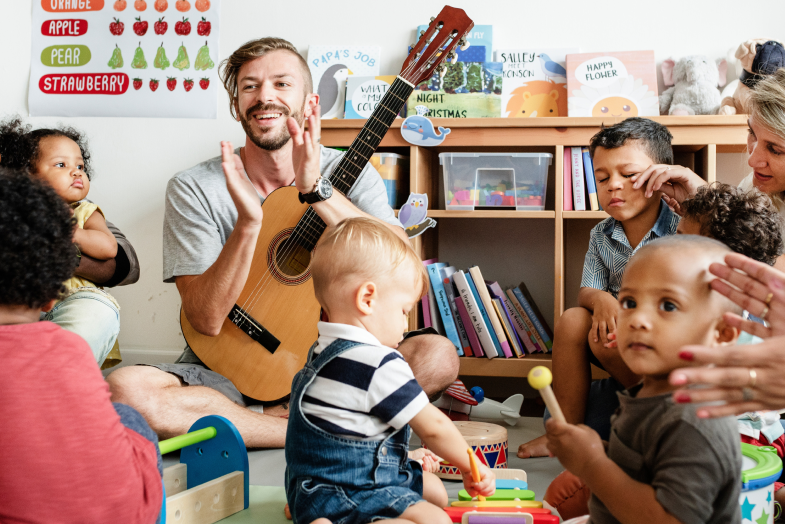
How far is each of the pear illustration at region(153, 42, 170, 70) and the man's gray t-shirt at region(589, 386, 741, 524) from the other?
2028 mm

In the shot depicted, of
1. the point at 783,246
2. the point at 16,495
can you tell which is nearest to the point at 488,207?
the point at 783,246

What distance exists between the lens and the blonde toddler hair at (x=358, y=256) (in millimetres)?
870

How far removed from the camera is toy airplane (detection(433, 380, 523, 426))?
5.72 ft

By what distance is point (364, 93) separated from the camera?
2.01 metres

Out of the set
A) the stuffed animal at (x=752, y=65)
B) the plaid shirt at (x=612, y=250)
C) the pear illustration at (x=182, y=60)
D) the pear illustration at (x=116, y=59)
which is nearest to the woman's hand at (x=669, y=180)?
the plaid shirt at (x=612, y=250)

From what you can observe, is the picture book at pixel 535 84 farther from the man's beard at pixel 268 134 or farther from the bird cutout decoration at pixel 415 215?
the man's beard at pixel 268 134

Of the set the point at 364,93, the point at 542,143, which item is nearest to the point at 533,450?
the point at 542,143

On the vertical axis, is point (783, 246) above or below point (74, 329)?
above

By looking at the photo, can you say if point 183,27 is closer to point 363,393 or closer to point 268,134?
point 268,134

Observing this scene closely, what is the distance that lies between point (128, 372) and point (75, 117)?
1300 millimetres

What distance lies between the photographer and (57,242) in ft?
2.56

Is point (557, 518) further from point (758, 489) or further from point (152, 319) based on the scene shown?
point (152, 319)

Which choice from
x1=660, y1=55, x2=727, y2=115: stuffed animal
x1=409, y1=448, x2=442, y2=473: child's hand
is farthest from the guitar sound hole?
x1=660, y1=55, x2=727, y2=115: stuffed animal

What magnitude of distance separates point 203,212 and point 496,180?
81 centimetres
